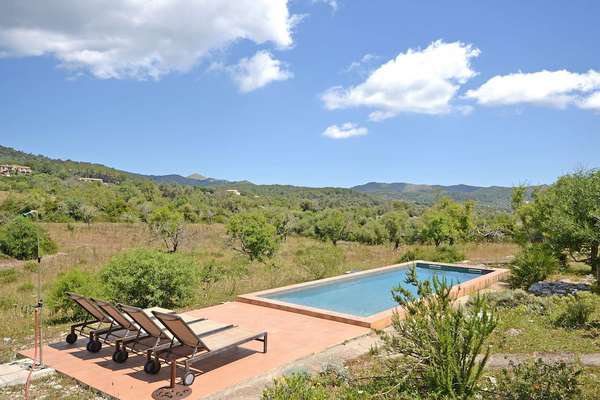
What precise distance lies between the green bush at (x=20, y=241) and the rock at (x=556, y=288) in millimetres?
21006

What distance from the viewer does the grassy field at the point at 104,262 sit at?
8383 mm

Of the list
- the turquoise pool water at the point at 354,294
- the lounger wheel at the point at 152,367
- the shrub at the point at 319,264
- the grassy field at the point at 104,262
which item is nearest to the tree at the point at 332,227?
the grassy field at the point at 104,262

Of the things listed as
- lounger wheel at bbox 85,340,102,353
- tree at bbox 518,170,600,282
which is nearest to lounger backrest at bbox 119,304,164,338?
lounger wheel at bbox 85,340,102,353

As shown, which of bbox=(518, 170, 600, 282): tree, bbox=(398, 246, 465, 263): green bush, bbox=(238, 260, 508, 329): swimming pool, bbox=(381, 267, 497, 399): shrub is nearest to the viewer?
bbox=(381, 267, 497, 399): shrub

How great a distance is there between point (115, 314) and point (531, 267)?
10.0m

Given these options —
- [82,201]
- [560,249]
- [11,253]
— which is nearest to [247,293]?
[560,249]

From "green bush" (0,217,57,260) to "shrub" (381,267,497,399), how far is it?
71.2 feet

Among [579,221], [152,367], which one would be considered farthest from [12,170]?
[579,221]

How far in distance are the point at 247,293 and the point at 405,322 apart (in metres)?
6.93

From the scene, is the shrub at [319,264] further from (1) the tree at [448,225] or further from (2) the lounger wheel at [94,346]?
(1) the tree at [448,225]

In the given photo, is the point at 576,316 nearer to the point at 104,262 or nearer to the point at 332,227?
the point at 104,262

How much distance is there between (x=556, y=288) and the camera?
11523 mm

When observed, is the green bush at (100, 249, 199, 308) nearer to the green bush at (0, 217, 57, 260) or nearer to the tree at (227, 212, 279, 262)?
the tree at (227, 212, 279, 262)

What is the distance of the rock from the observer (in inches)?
432
